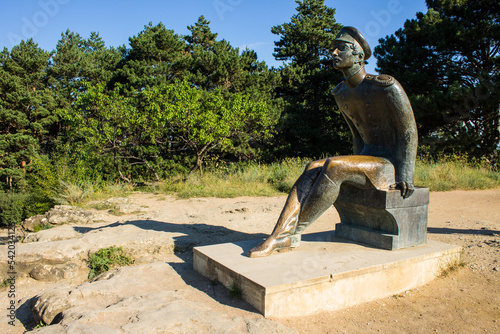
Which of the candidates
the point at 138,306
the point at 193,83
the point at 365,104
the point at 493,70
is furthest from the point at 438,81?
the point at 138,306

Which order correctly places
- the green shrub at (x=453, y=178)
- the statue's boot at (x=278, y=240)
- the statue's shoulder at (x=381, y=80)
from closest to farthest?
the statue's boot at (x=278, y=240), the statue's shoulder at (x=381, y=80), the green shrub at (x=453, y=178)

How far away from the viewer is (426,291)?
3205mm

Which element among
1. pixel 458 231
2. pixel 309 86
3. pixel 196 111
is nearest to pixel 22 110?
pixel 196 111

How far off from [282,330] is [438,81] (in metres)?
15.5

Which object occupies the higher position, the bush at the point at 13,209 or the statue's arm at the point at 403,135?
the statue's arm at the point at 403,135

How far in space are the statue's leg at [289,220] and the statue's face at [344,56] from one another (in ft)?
3.19

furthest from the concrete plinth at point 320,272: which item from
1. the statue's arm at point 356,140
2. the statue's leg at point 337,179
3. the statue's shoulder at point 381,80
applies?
the statue's shoulder at point 381,80

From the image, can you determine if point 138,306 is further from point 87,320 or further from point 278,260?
point 278,260

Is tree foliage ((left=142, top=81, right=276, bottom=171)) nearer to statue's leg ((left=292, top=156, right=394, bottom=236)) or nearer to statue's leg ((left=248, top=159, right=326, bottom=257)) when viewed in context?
statue's leg ((left=248, top=159, right=326, bottom=257))

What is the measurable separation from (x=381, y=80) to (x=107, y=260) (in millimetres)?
3472

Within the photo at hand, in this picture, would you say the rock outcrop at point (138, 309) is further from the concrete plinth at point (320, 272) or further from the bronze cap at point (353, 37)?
the bronze cap at point (353, 37)

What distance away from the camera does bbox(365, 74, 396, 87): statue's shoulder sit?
3381 mm

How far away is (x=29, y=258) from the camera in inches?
165

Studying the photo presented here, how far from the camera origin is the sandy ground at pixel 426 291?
2.63 metres
